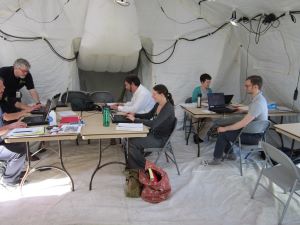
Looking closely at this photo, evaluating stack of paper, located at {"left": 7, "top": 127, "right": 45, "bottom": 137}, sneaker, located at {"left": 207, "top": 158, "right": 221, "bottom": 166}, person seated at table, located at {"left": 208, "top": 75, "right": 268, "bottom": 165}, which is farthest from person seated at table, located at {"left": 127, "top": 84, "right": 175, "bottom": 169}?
stack of paper, located at {"left": 7, "top": 127, "right": 45, "bottom": 137}

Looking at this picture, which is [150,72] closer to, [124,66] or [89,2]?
[124,66]

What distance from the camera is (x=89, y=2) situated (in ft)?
14.7

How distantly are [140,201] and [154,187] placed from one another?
206 millimetres

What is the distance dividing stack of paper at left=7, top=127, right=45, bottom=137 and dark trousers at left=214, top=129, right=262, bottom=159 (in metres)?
2.23

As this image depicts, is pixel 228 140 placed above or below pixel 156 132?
below

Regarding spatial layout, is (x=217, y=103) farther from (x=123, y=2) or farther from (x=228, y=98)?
(x=123, y=2)

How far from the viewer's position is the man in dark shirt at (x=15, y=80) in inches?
148

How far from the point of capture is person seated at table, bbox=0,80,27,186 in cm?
287

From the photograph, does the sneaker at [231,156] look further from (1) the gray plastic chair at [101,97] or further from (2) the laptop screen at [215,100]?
(1) the gray plastic chair at [101,97]

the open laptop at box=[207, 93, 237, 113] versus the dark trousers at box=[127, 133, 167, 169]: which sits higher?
the open laptop at box=[207, 93, 237, 113]

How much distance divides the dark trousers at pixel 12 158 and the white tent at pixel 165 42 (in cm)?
178

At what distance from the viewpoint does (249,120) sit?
131 inches

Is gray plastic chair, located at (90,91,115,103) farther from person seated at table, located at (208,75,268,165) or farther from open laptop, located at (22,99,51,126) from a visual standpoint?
person seated at table, located at (208,75,268,165)

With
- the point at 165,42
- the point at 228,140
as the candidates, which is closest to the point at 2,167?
the point at 228,140
